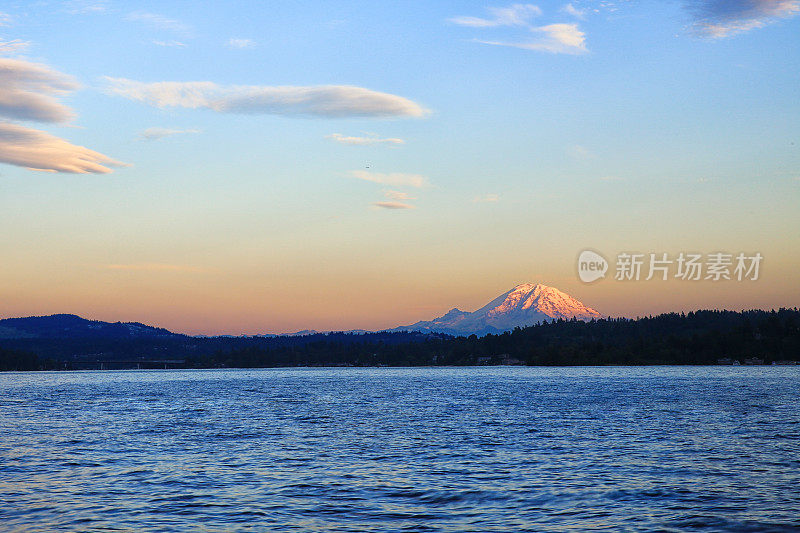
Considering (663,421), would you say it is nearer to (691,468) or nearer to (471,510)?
(691,468)

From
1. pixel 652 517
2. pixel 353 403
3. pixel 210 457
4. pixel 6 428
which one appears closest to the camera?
pixel 652 517

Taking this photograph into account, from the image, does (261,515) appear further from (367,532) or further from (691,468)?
(691,468)

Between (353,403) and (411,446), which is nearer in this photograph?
(411,446)

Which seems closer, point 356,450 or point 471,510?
point 471,510

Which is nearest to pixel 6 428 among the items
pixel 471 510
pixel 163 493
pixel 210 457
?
pixel 210 457

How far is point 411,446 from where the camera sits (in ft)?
176

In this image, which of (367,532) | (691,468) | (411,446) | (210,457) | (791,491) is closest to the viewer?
(367,532)

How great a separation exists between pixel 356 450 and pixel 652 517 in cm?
2559

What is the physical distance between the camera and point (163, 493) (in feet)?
119

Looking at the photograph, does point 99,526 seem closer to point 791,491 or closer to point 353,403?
point 791,491

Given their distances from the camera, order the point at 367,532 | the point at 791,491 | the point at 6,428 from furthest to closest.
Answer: the point at 6,428 → the point at 791,491 → the point at 367,532

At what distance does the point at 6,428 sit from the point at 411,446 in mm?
41657

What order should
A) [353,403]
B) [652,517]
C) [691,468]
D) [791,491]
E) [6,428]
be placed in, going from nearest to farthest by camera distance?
[652,517], [791,491], [691,468], [6,428], [353,403]

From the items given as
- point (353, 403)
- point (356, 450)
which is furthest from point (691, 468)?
point (353, 403)
